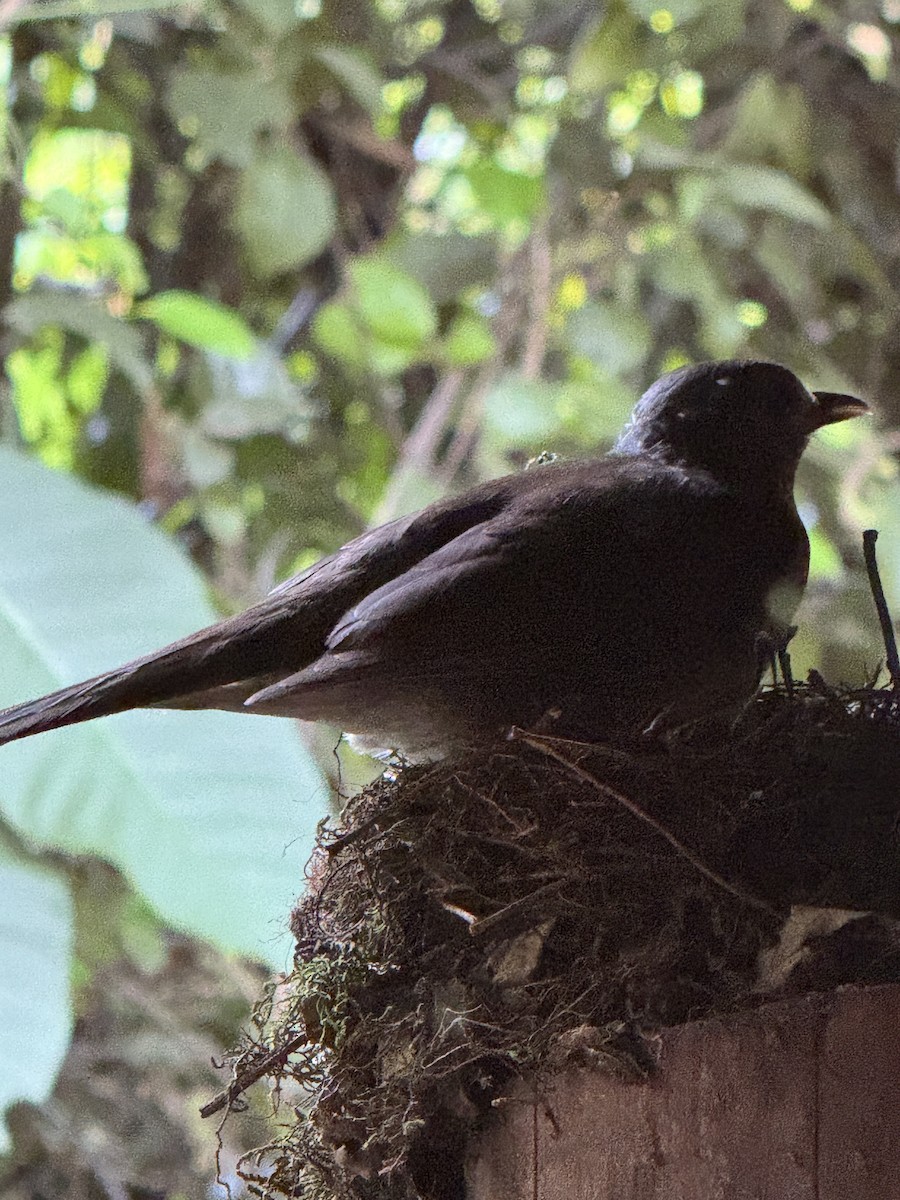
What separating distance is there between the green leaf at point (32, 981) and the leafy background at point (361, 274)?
19cm

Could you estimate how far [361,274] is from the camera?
2.56m

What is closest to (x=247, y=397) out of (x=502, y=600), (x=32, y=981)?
(x=32, y=981)

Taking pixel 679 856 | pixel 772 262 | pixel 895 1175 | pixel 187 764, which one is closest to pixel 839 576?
pixel 772 262

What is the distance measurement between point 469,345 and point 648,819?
1.87 m

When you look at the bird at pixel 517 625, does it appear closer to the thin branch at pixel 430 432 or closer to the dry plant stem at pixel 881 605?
the dry plant stem at pixel 881 605

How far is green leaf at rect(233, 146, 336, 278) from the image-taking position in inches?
97.7

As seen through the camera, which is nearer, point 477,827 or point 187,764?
point 477,827

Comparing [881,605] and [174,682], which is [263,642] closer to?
[174,682]

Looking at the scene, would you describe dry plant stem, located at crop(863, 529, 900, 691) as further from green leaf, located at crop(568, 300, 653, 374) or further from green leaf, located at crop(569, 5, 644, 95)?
green leaf, located at crop(569, 5, 644, 95)

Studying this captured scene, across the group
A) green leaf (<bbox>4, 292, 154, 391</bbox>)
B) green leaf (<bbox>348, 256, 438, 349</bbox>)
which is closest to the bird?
green leaf (<bbox>4, 292, 154, 391</bbox>)

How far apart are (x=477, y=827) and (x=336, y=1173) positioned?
306 millimetres

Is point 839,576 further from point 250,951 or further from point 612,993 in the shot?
point 612,993

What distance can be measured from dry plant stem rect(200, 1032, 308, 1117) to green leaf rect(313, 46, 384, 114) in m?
1.79

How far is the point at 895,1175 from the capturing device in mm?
841
